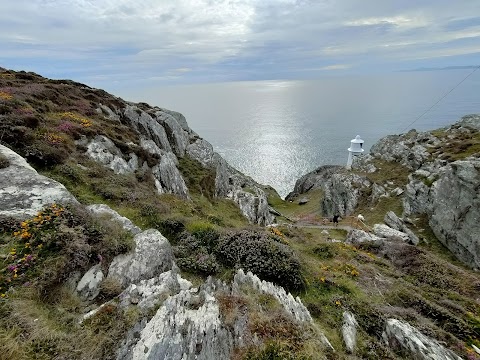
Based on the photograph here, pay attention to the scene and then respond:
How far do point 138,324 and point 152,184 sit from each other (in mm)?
20688

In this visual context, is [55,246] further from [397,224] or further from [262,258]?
[397,224]

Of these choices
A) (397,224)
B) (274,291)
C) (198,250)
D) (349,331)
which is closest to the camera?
(349,331)

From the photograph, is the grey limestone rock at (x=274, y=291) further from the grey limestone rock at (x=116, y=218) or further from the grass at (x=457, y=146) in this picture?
the grass at (x=457, y=146)

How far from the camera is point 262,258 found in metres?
13.7

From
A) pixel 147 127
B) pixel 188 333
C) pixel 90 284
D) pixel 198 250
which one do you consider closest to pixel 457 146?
pixel 147 127

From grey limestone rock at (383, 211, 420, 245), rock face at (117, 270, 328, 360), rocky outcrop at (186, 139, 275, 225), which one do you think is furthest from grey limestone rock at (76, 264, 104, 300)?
grey limestone rock at (383, 211, 420, 245)

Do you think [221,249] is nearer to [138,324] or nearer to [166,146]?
[138,324]

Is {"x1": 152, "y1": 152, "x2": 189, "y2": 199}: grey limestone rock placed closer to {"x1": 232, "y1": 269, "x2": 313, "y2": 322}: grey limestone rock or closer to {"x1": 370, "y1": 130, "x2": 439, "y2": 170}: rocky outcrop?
{"x1": 232, "y1": 269, "x2": 313, "y2": 322}: grey limestone rock

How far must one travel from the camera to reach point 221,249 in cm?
1432

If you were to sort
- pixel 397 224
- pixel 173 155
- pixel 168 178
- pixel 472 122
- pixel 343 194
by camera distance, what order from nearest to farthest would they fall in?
pixel 168 178
pixel 397 224
pixel 173 155
pixel 343 194
pixel 472 122

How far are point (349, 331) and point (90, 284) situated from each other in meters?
9.47

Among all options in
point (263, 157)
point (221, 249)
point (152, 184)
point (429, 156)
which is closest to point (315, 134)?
point (263, 157)

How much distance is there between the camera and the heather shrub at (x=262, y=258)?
1315 cm

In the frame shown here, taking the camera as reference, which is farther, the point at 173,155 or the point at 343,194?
the point at 343,194
